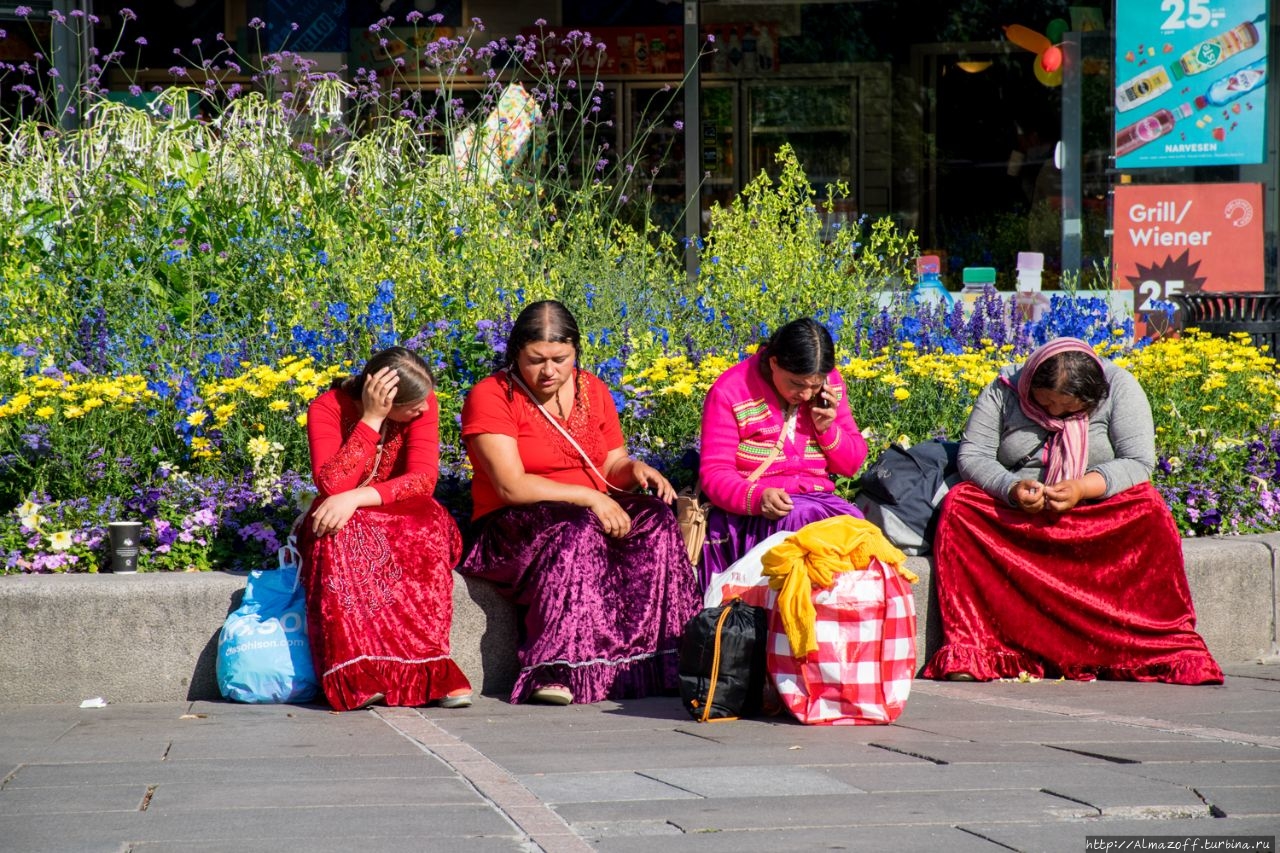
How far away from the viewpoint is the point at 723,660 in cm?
458

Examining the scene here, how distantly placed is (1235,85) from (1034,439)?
256 inches

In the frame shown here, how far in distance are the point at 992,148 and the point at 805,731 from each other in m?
8.29

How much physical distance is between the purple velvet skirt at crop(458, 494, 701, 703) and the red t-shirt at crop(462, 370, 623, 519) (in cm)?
18

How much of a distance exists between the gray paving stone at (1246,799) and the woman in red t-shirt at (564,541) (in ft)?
6.35

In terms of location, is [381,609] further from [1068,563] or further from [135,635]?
[1068,563]

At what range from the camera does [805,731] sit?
4426mm

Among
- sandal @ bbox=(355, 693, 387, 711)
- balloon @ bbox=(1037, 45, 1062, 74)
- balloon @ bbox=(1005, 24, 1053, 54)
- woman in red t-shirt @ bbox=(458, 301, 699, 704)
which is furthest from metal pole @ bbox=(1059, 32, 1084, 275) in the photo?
sandal @ bbox=(355, 693, 387, 711)

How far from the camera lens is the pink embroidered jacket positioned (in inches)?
211

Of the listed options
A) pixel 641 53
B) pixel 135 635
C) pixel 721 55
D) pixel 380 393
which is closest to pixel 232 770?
pixel 135 635

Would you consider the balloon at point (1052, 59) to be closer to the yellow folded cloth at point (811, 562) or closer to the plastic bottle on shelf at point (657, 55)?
the plastic bottle on shelf at point (657, 55)

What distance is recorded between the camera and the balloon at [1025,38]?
11672mm

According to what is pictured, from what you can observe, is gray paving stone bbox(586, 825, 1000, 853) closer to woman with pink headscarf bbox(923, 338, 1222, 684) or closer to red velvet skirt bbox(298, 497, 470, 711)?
red velvet skirt bbox(298, 497, 470, 711)

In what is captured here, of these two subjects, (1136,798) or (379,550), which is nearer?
(1136,798)

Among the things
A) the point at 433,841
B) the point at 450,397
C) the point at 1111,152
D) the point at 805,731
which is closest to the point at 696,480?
the point at 450,397
